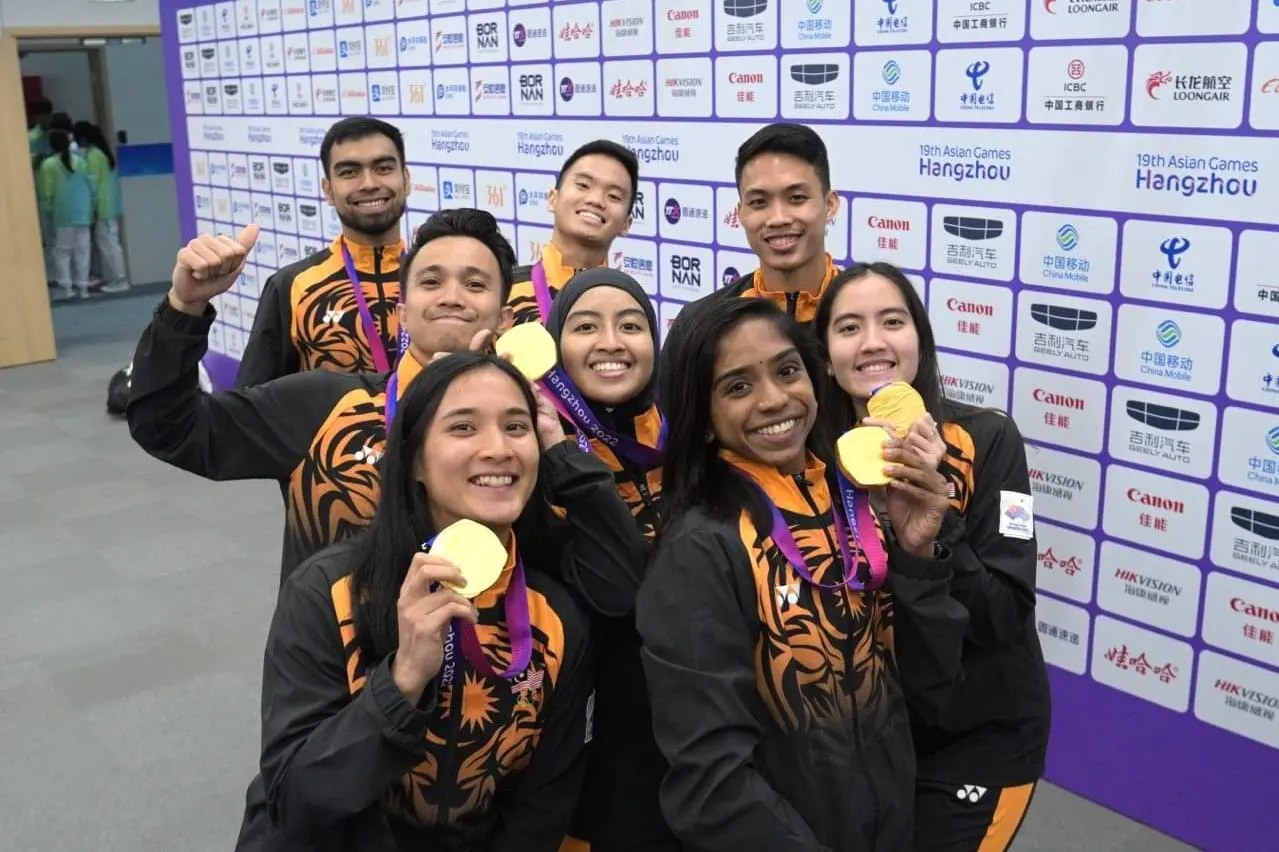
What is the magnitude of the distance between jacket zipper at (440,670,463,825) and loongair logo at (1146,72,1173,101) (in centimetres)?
219

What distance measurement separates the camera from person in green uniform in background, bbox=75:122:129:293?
12297mm

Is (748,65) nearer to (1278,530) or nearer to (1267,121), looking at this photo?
(1267,121)

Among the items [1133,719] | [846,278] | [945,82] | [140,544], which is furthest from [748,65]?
[140,544]

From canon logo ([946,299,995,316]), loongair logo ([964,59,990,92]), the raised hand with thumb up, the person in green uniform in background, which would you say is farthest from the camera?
the person in green uniform in background

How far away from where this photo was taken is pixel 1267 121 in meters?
2.71

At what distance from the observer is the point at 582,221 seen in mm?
3029

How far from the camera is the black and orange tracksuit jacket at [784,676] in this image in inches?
65.2

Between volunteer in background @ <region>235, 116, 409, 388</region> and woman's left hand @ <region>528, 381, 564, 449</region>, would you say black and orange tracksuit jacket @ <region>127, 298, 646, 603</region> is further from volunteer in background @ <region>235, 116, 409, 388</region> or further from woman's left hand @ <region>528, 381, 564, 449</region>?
volunteer in background @ <region>235, 116, 409, 388</region>

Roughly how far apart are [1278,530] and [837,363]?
1411mm

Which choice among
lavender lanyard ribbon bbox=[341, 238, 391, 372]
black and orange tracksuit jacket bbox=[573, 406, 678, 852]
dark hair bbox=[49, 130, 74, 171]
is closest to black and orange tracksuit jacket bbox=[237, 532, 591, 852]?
black and orange tracksuit jacket bbox=[573, 406, 678, 852]

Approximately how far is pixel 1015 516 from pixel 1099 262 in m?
1.31

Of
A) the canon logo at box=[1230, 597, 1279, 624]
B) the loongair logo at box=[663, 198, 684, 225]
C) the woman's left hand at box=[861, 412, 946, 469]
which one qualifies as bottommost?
the canon logo at box=[1230, 597, 1279, 624]

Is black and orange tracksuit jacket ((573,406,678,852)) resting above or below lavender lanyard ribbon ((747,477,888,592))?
below

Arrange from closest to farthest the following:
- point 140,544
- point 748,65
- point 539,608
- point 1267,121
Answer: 1. point 539,608
2. point 1267,121
3. point 748,65
4. point 140,544
